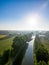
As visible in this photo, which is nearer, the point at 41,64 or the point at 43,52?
the point at 41,64

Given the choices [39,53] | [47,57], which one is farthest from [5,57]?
[47,57]

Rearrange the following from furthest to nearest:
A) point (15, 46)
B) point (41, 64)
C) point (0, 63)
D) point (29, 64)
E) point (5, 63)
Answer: point (15, 46) < point (29, 64) < point (5, 63) < point (0, 63) < point (41, 64)

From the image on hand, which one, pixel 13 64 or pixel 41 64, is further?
pixel 13 64

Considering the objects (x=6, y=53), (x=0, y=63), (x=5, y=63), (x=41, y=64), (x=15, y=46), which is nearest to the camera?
(x=41, y=64)

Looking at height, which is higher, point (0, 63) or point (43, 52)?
point (43, 52)

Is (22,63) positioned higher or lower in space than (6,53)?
lower

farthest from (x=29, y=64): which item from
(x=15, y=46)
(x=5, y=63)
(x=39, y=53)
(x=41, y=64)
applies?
(x=15, y=46)

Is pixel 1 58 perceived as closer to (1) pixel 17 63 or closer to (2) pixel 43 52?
(1) pixel 17 63

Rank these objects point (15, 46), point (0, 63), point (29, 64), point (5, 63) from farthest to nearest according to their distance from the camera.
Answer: point (15, 46)
point (29, 64)
point (5, 63)
point (0, 63)

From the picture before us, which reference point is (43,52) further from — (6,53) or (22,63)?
(6,53)
